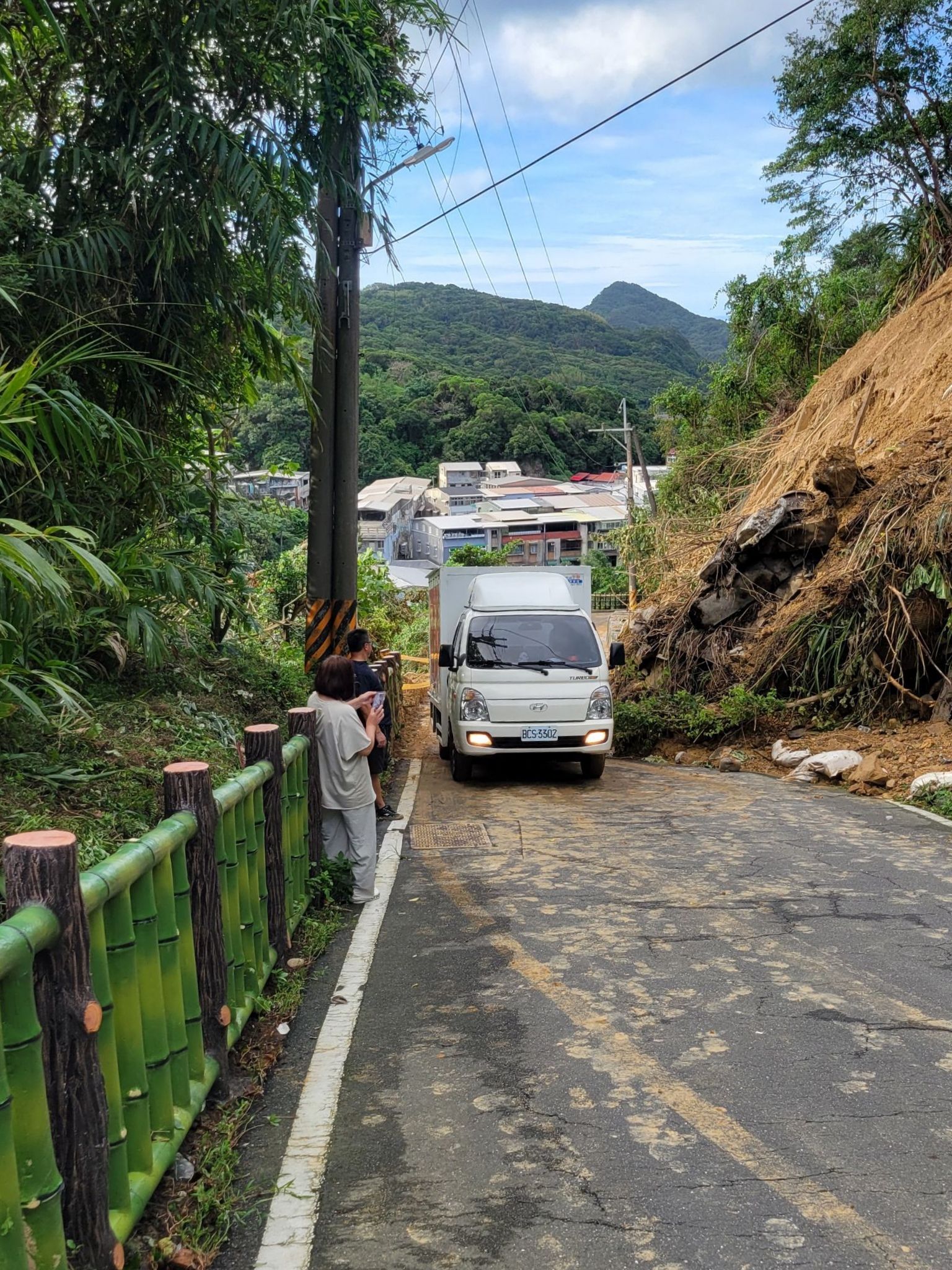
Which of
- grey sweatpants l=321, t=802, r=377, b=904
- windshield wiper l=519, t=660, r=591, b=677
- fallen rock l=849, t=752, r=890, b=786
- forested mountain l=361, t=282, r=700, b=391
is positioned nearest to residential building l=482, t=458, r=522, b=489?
forested mountain l=361, t=282, r=700, b=391

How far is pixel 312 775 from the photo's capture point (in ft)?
22.8

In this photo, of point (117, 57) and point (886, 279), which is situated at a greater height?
point (886, 279)

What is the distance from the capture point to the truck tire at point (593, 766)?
12.6m

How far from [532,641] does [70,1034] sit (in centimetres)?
1072

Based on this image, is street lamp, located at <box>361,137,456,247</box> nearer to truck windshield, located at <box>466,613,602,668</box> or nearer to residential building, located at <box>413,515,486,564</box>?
truck windshield, located at <box>466,613,602,668</box>

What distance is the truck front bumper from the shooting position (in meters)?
12.3

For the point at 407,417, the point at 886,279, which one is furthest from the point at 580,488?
the point at 886,279

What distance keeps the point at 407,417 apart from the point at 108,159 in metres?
65.0

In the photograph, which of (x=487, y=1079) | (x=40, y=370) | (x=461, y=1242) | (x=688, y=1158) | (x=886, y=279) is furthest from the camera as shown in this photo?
(x=886, y=279)

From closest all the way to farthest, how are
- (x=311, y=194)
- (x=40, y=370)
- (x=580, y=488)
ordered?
(x=40, y=370) < (x=311, y=194) < (x=580, y=488)

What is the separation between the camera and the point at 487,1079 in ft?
14.5

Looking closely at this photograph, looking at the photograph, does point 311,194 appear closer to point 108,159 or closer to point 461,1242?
point 108,159

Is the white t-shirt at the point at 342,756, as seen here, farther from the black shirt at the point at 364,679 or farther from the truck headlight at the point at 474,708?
the truck headlight at the point at 474,708

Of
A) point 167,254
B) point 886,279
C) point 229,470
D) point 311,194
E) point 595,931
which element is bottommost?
point 595,931
